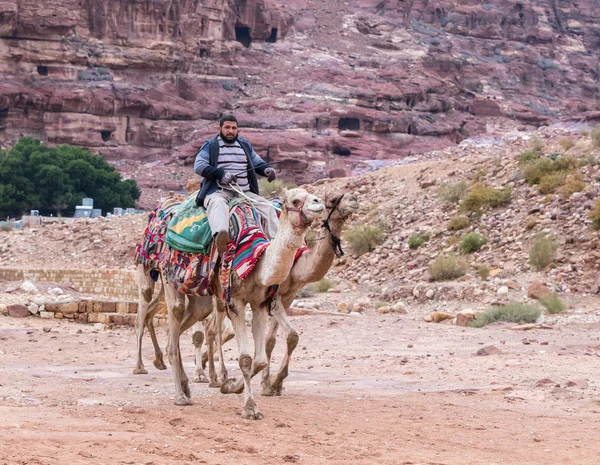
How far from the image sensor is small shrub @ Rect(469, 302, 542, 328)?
21078 millimetres

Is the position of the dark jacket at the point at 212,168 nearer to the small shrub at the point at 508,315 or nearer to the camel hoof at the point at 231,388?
the camel hoof at the point at 231,388

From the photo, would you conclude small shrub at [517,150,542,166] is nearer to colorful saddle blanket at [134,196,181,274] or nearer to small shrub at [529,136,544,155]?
small shrub at [529,136,544,155]

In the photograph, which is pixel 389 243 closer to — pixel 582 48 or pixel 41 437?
pixel 41 437

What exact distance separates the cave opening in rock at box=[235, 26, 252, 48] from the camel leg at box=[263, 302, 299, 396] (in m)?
99.1

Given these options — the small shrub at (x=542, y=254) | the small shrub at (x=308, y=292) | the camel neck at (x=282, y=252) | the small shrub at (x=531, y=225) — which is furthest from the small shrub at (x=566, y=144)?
the camel neck at (x=282, y=252)

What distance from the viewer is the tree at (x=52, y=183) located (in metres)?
63.5

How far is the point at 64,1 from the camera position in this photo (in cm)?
9244

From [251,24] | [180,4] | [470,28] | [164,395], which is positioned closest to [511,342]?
[164,395]

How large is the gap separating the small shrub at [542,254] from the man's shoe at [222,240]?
57.8 feet

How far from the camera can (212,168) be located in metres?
11.5

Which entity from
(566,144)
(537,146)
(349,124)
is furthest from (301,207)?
(349,124)

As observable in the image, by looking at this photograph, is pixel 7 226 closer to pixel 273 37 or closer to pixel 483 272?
pixel 483 272

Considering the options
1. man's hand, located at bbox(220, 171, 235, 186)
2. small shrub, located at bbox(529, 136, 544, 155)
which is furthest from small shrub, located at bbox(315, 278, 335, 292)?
man's hand, located at bbox(220, 171, 235, 186)

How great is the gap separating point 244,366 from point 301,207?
157cm
